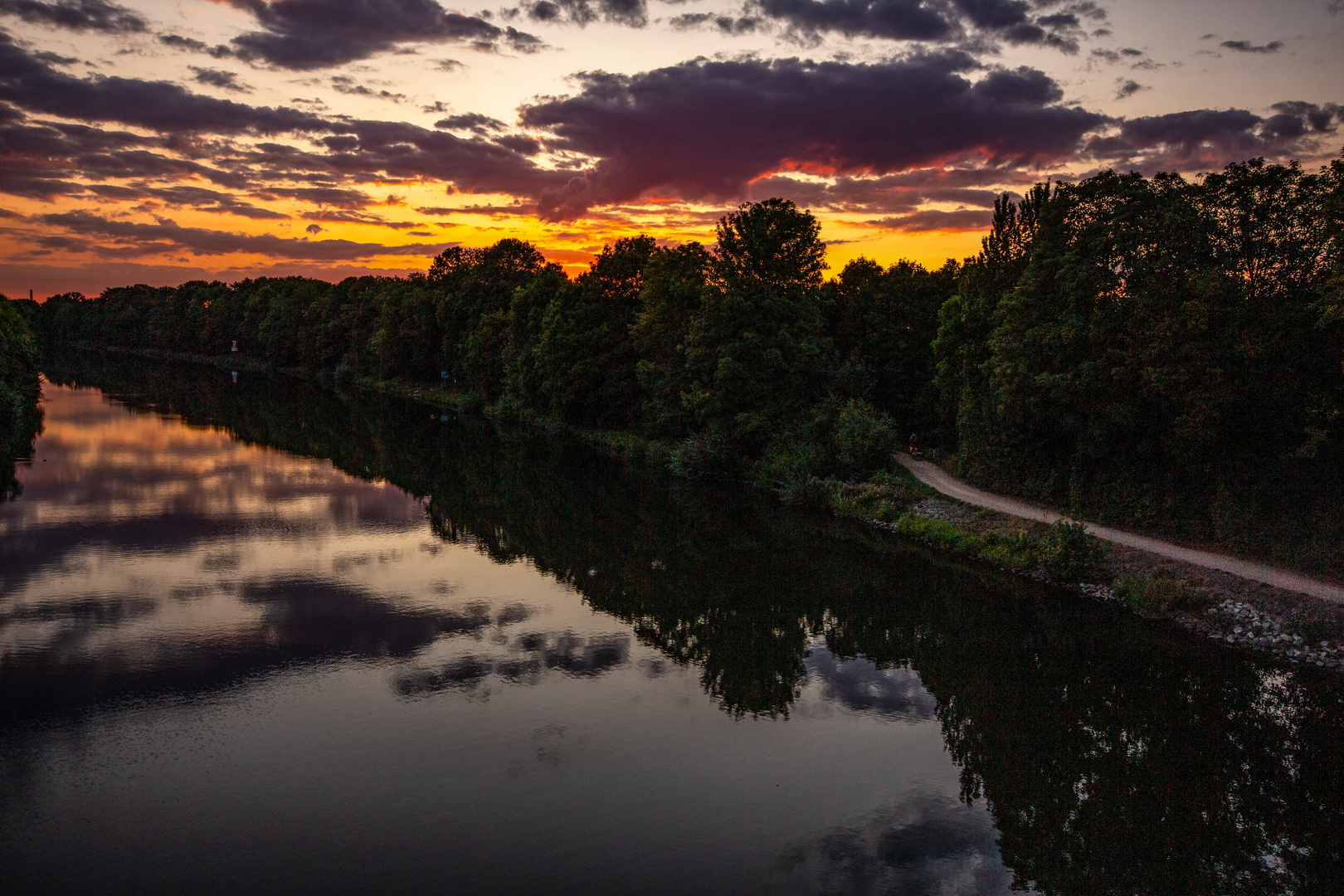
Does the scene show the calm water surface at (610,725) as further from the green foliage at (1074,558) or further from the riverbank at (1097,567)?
the green foliage at (1074,558)

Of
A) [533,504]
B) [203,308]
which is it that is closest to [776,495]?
[533,504]

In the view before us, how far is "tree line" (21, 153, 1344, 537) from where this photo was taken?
27312mm

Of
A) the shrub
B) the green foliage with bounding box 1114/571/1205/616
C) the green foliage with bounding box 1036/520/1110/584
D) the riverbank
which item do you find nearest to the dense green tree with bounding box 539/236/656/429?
the riverbank

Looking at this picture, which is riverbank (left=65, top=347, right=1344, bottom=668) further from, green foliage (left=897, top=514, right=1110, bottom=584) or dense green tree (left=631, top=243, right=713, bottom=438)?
dense green tree (left=631, top=243, right=713, bottom=438)

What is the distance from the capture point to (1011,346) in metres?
35.1

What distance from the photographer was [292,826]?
15.0 meters

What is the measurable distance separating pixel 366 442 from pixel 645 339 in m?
22.8

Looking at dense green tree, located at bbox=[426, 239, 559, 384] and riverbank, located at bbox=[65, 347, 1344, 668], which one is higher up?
dense green tree, located at bbox=[426, 239, 559, 384]

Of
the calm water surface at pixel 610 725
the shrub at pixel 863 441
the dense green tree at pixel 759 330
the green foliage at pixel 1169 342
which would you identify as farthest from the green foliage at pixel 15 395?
the green foliage at pixel 1169 342

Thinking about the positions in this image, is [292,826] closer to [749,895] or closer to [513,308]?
[749,895]

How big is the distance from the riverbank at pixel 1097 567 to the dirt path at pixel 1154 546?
0.51 m

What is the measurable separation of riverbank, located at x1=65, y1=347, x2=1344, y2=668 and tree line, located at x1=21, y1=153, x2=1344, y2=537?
288 centimetres

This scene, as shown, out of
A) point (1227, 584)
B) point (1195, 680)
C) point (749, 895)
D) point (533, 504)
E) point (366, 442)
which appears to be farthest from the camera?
point (366, 442)

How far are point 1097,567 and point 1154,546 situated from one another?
2926mm
